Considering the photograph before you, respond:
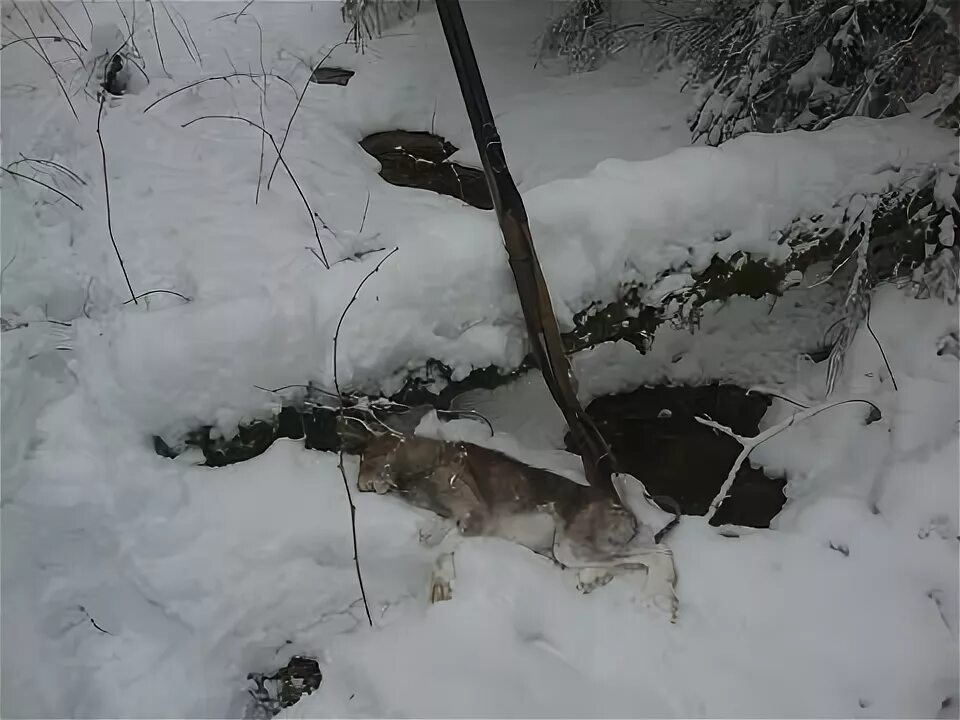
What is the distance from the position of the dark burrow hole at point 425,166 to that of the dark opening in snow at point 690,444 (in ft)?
2.86

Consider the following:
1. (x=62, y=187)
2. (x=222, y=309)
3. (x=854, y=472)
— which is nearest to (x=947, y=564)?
(x=854, y=472)

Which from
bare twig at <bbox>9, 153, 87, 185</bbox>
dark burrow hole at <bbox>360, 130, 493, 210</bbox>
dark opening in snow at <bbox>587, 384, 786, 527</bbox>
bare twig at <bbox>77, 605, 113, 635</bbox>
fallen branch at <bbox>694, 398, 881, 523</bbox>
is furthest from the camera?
dark burrow hole at <bbox>360, 130, 493, 210</bbox>

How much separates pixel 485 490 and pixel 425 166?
54.4 inches

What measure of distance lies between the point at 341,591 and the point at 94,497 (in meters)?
0.66

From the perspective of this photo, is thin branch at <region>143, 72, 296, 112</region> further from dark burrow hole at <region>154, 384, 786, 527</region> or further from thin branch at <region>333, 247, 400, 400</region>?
dark burrow hole at <region>154, 384, 786, 527</region>

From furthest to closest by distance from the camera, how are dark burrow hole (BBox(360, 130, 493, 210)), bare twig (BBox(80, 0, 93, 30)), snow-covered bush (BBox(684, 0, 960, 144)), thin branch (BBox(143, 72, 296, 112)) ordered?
bare twig (BBox(80, 0, 93, 30)), thin branch (BBox(143, 72, 296, 112)), dark burrow hole (BBox(360, 130, 493, 210)), snow-covered bush (BBox(684, 0, 960, 144))

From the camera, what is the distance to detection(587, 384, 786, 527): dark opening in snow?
209 centimetres

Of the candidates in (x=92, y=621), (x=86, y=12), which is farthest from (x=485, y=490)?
(x=86, y=12)

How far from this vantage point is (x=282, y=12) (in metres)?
3.17

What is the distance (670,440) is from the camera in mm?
2250

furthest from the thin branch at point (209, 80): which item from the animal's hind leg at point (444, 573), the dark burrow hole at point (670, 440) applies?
the animal's hind leg at point (444, 573)

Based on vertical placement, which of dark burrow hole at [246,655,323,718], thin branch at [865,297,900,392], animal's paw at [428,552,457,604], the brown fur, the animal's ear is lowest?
dark burrow hole at [246,655,323,718]

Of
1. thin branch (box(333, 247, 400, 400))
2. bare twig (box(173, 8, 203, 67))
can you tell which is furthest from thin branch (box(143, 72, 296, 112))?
thin branch (box(333, 247, 400, 400))

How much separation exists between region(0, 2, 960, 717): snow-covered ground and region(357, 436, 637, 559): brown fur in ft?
0.23
